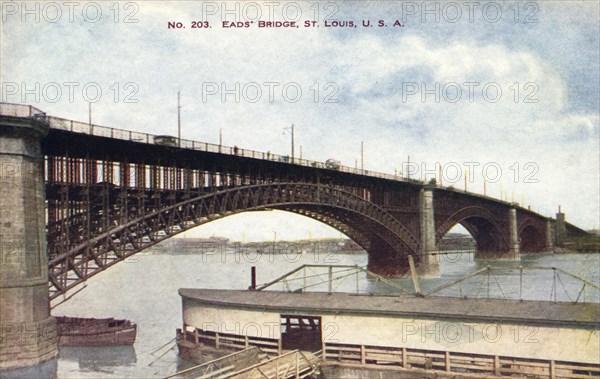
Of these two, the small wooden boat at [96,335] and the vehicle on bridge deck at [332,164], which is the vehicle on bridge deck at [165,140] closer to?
the small wooden boat at [96,335]

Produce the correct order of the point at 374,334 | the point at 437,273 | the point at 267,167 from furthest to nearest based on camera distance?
the point at 437,273
the point at 267,167
the point at 374,334

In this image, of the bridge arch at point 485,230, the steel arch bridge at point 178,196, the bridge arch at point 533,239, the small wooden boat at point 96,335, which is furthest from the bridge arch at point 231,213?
the bridge arch at point 533,239

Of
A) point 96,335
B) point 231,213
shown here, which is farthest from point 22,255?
point 231,213

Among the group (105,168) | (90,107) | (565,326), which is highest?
(90,107)

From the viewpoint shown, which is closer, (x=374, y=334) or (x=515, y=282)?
(x=374, y=334)

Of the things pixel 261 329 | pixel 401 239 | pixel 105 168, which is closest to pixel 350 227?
pixel 401 239

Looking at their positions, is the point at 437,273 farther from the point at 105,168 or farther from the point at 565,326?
the point at 565,326
